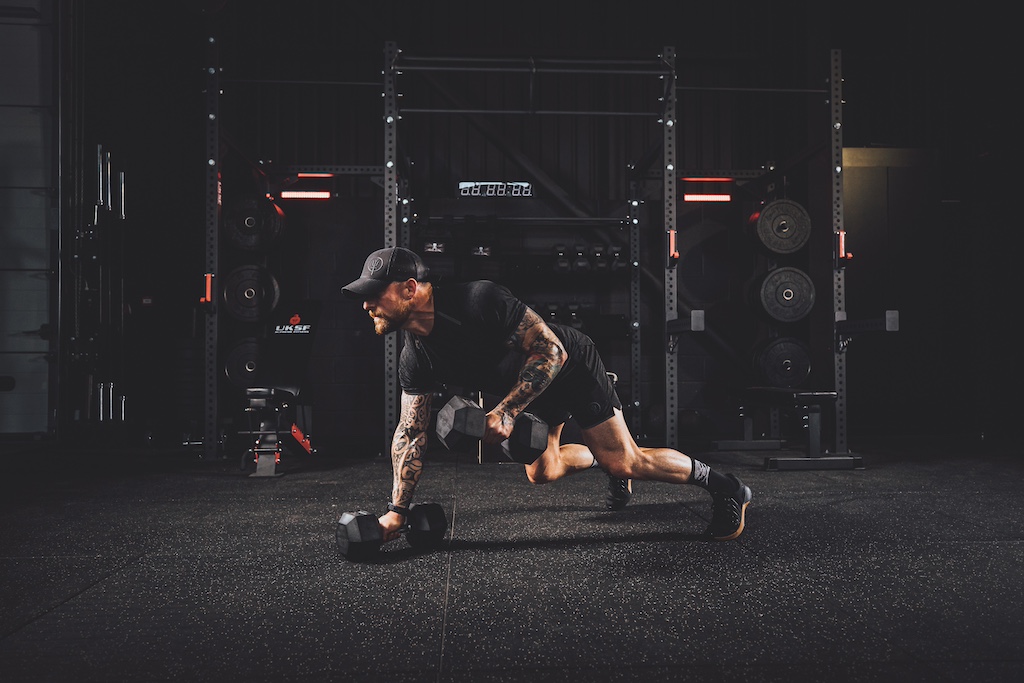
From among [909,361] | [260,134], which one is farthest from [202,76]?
[909,361]

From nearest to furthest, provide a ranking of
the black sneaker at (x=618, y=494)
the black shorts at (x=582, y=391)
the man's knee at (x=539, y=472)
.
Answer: the black shorts at (x=582, y=391)
the man's knee at (x=539, y=472)
the black sneaker at (x=618, y=494)

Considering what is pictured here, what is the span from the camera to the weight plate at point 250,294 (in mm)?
5180

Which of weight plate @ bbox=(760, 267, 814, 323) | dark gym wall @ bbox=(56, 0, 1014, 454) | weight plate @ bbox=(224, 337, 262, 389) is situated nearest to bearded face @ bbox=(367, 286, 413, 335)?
weight plate @ bbox=(224, 337, 262, 389)

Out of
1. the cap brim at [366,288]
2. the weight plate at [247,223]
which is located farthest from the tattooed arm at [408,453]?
the weight plate at [247,223]

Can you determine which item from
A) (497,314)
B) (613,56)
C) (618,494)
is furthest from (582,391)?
(613,56)

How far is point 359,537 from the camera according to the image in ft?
6.88

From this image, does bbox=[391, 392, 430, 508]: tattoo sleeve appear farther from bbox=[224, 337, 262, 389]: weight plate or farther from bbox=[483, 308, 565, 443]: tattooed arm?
bbox=[224, 337, 262, 389]: weight plate

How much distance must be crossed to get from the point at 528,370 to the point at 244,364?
12.1 feet

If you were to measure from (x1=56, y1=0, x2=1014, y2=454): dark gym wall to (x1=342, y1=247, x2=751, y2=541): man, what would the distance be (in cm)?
398

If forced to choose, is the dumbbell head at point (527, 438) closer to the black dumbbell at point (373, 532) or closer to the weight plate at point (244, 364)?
the black dumbbell at point (373, 532)

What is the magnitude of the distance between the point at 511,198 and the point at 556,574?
479cm

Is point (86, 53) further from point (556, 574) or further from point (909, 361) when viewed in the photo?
point (909, 361)

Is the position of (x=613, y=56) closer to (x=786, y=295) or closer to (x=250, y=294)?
(x=786, y=295)

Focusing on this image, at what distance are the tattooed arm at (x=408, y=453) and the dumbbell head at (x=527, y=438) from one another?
0.36m
